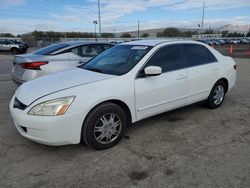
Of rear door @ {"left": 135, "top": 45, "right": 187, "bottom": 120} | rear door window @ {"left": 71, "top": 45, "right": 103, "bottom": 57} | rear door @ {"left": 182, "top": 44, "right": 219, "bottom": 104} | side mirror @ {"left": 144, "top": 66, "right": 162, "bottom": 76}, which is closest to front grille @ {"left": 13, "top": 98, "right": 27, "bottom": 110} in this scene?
rear door @ {"left": 135, "top": 45, "right": 187, "bottom": 120}

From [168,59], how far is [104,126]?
1.69 metres

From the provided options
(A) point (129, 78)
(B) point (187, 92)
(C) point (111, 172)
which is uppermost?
(A) point (129, 78)

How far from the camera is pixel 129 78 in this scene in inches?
138

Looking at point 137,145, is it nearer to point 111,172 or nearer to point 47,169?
point 111,172

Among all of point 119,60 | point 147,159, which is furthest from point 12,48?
point 147,159

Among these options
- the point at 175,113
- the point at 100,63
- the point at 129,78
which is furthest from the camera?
the point at 175,113

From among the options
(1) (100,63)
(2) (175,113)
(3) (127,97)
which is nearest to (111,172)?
(3) (127,97)

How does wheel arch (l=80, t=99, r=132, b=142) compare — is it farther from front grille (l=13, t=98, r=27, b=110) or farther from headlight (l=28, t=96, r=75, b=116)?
front grille (l=13, t=98, r=27, b=110)

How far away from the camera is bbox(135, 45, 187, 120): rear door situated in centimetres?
363

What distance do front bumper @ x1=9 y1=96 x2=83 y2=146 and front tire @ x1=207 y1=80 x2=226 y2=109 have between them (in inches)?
120

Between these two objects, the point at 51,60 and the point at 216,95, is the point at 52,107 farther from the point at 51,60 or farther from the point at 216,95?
the point at 216,95

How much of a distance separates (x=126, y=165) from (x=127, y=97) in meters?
0.98

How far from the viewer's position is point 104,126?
331 cm

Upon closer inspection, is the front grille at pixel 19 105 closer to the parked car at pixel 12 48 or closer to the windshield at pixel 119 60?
the windshield at pixel 119 60
